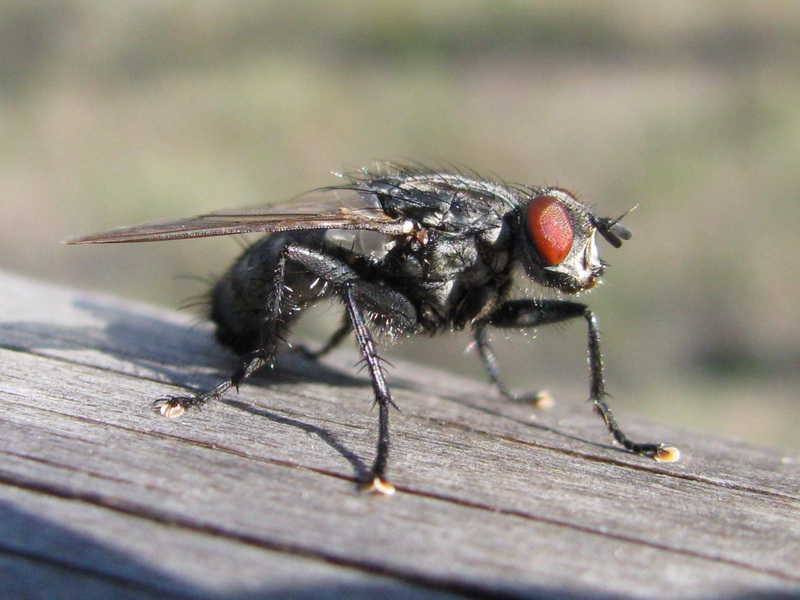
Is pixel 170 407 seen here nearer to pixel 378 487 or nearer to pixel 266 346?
pixel 266 346

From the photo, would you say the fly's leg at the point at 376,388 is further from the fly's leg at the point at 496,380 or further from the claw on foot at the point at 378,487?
the fly's leg at the point at 496,380

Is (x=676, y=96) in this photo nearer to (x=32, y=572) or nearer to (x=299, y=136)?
(x=299, y=136)

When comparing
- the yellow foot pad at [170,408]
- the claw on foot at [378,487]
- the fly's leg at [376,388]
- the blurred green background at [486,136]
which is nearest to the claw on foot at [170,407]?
the yellow foot pad at [170,408]

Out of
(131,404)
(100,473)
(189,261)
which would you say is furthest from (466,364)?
(100,473)

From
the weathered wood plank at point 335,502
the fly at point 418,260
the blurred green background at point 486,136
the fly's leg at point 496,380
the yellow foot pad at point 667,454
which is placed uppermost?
the blurred green background at point 486,136

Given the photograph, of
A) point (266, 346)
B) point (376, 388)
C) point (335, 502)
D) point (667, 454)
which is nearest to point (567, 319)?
point (667, 454)

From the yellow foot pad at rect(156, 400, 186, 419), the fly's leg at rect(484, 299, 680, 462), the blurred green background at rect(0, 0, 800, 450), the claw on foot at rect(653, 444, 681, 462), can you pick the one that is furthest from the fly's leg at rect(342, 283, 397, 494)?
the blurred green background at rect(0, 0, 800, 450)
